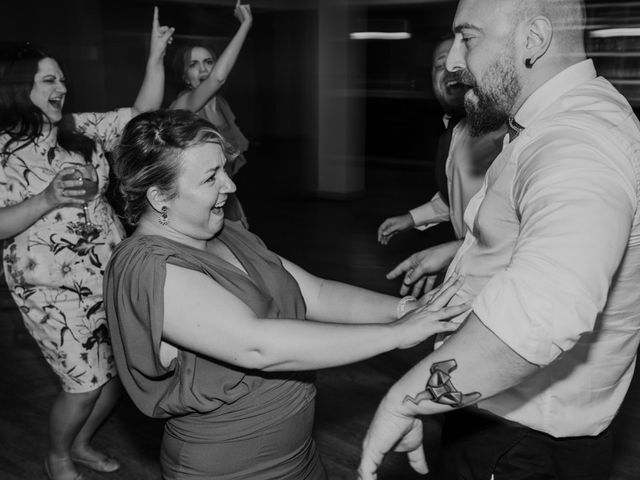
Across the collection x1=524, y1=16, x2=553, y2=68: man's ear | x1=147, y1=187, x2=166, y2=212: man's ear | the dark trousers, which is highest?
x1=524, y1=16, x2=553, y2=68: man's ear

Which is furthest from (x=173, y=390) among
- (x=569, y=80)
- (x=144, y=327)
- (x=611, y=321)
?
(x=569, y=80)

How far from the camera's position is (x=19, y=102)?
2412 mm

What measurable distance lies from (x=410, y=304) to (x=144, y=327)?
617mm

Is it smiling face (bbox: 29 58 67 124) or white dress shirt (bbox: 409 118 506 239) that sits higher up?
smiling face (bbox: 29 58 67 124)

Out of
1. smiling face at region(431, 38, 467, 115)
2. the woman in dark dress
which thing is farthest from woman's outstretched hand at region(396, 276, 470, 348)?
smiling face at region(431, 38, 467, 115)

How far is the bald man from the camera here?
2.84 ft

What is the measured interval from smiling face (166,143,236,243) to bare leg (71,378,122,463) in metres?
1.31

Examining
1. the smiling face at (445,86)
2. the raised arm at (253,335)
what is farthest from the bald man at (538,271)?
the smiling face at (445,86)

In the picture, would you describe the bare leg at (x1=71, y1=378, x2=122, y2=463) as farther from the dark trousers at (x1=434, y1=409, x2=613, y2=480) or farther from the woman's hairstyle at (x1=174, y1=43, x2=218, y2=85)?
the woman's hairstyle at (x1=174, y1=43, x2=218, y2=85)

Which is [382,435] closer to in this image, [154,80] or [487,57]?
[487,57]

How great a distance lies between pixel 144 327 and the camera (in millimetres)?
1357

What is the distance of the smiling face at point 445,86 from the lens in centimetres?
244

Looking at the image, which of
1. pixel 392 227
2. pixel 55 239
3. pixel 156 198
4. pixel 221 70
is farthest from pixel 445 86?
pixel 55 239

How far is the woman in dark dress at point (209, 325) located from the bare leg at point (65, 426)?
106 centimetres
